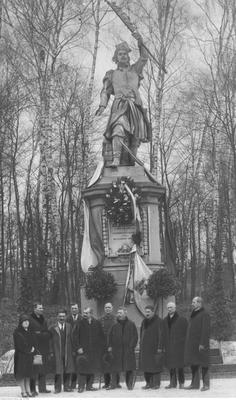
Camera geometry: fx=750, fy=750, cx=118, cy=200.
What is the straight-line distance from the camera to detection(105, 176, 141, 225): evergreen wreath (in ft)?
53.5

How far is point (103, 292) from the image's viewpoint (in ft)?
51.7

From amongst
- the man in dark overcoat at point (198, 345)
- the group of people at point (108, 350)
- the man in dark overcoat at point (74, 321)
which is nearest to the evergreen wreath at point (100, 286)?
the man in dark overcoat at point (74, 321)

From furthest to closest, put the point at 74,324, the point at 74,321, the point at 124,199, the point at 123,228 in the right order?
the point at 123,228, the point at 124,199, the point at 74,321, the point at 74,324

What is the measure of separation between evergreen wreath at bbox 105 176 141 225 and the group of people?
4.49 metres

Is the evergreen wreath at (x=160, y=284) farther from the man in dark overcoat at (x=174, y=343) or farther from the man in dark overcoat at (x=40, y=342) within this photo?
the man in dark overcoat at (x=40, y=342)

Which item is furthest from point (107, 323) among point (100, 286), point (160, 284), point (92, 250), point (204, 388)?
point (92, 250)

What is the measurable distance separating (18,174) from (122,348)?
69.1 feet

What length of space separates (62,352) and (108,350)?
74cm

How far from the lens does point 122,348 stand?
1188 cm

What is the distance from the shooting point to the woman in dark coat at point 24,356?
37.0ft

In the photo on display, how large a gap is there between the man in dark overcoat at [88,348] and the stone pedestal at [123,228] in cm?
412

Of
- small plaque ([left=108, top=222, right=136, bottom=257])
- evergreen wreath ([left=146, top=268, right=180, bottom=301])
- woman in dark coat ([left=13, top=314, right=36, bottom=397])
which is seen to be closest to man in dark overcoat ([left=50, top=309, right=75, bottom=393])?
woman in dark coat ([left=13, top=314, right=36, bottom=397])

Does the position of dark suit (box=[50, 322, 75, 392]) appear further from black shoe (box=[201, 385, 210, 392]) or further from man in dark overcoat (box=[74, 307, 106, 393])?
black shoe (box=[201, 385, 210, 392])

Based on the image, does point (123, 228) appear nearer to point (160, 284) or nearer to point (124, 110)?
point (160, 284)
